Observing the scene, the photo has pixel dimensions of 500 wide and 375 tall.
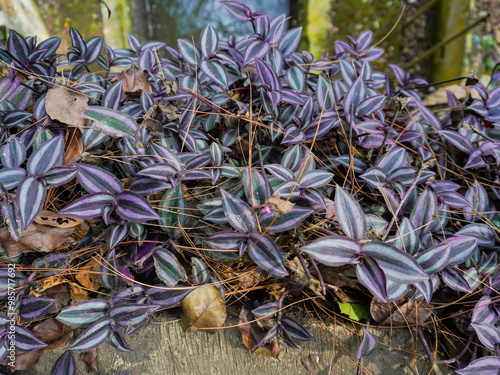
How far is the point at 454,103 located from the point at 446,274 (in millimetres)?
612

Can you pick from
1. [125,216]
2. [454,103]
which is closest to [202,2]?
[454,103]

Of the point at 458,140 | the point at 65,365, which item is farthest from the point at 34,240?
the point at 458,140

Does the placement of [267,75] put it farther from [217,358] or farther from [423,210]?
[217,358]

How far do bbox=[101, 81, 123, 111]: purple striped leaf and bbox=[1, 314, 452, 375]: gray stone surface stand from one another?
50 centimetres

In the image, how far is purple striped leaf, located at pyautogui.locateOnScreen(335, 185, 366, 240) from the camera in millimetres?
589

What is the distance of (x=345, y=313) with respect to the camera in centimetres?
78

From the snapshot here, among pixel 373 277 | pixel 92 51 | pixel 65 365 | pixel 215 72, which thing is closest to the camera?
pixel 373 277

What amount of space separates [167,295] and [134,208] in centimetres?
20

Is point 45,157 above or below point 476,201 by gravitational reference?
above

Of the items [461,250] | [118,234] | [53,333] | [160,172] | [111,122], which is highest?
[111,122]

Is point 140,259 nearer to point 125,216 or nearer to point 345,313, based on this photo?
point 125,216

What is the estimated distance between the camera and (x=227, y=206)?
2.07 ft

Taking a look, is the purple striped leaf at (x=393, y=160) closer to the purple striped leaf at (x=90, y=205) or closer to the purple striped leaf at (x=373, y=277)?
the purple striped leaf at (x=373, y=277)

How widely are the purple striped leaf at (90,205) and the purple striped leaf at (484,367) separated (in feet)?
2.49
